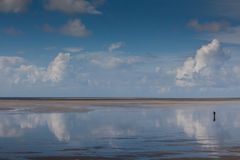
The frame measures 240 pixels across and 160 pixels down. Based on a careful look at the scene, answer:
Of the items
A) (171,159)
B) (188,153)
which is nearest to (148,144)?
(188,153)

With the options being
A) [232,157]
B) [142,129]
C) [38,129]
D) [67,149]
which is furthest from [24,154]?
[142,129]

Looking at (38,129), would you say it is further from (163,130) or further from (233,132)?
(233,132)

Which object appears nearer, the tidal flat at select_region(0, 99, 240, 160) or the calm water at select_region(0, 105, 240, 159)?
the tidal flat at select_region(0, 99, 240, 160)

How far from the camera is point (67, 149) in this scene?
88.5ft

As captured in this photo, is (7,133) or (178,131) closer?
(7,133)

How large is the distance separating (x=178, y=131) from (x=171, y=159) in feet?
52.1

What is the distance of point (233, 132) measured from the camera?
125 feet

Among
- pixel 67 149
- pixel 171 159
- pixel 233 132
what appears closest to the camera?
pixel 171 159

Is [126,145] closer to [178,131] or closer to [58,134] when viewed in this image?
[58,134]

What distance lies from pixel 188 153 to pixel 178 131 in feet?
43.8

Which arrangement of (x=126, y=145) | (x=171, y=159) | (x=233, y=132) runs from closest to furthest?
(x=171, y=159)
(x=126, y=145)
(x=233, y=132)

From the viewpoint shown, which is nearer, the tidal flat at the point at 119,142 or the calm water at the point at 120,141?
→ the tidal flat at the point at 119,142

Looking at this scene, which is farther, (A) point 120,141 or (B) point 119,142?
(A) point 120,141

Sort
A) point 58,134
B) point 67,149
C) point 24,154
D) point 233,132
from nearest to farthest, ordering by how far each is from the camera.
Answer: point 24,154, point 67,149, point 58,134, point 233,132
